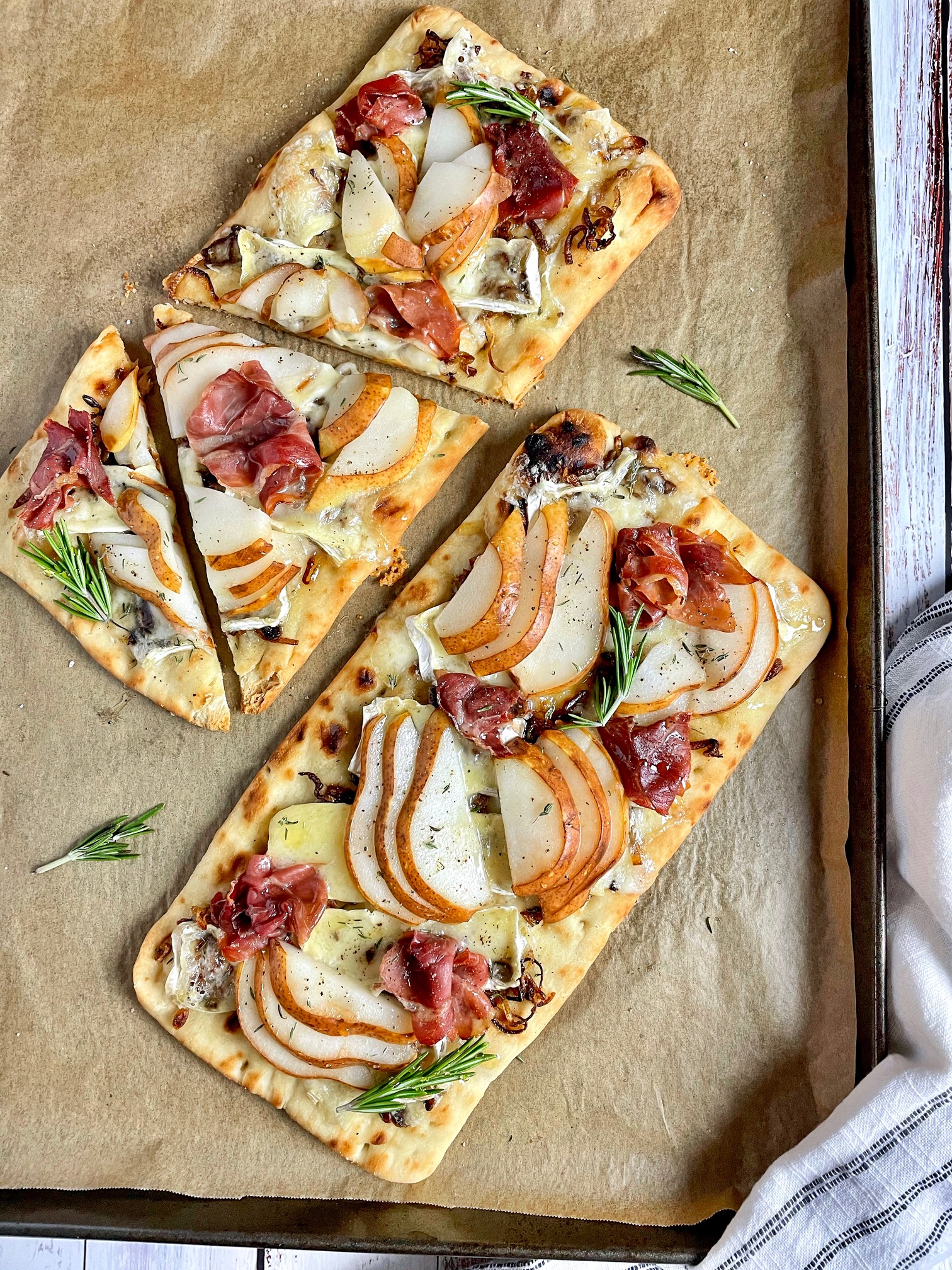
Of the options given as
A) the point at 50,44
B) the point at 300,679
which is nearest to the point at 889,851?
the point at 300,679

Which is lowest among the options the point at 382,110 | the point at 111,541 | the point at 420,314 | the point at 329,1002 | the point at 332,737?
the point at 329,1002

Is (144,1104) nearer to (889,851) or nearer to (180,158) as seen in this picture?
(889,851)

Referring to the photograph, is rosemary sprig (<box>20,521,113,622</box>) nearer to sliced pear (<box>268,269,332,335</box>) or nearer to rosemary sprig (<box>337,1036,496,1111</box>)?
sliced pear (<box>268,269,332,335</box>)

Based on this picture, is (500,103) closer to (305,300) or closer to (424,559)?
(305,300)

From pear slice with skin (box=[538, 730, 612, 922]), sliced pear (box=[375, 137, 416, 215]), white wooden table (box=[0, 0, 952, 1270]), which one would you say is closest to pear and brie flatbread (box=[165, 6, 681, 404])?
sliced pear (box=[375, 137, 416, 215])

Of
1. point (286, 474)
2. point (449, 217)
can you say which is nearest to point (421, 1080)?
point (286, 474)
